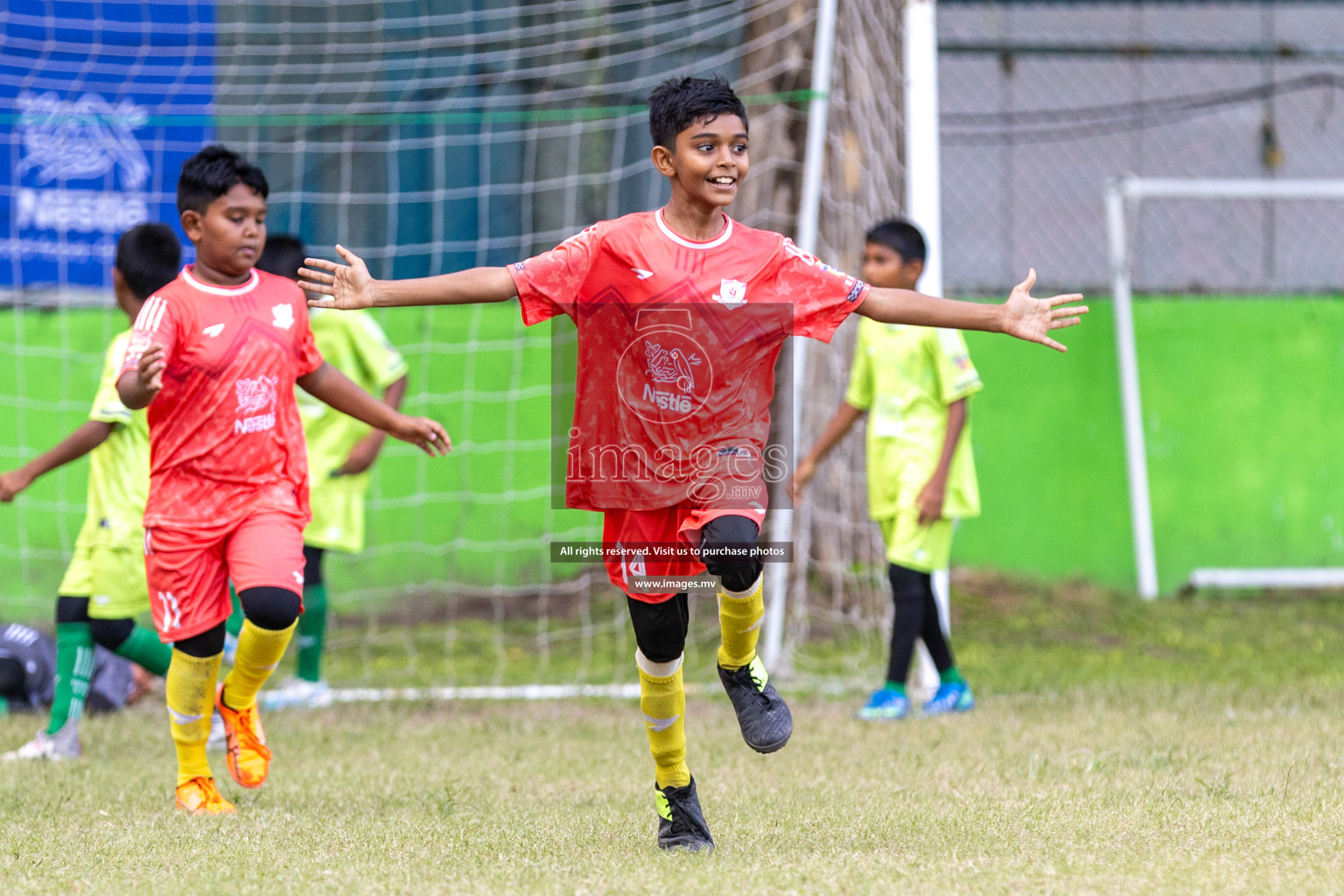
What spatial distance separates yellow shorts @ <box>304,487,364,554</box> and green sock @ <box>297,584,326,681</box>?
187 mm

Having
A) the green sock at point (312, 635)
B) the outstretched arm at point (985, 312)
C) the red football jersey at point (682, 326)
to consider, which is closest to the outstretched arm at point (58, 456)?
the green sock at point (312, 635)

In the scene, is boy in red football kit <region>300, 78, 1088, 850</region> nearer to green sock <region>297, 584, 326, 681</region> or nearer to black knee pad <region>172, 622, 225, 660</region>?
black knee pad <region>172, 622, 225, 660</region>

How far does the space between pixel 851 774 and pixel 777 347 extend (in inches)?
57.8

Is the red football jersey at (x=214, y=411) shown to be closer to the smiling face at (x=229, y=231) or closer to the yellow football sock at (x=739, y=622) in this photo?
the smiling face at (x=229, y=231)

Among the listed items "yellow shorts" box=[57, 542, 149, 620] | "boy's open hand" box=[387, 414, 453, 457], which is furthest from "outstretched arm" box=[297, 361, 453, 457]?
"yellow shorts" box=[57, 542, 149, 620]

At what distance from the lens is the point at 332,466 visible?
5.89 meters

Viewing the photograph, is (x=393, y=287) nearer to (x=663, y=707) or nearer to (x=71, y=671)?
(x=663, y=707)

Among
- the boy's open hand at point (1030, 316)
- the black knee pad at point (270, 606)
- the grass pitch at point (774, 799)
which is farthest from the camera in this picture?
the black knee pad at point (270, 606)

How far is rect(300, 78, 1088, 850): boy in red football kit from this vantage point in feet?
10.8

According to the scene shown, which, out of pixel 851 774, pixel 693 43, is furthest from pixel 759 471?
pixel 693 43

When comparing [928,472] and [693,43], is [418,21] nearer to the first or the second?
[693,43]

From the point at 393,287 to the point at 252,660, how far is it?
4.24 feet

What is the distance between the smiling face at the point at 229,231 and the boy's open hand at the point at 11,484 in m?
1.00

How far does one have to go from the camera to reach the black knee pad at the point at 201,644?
3908 mm
